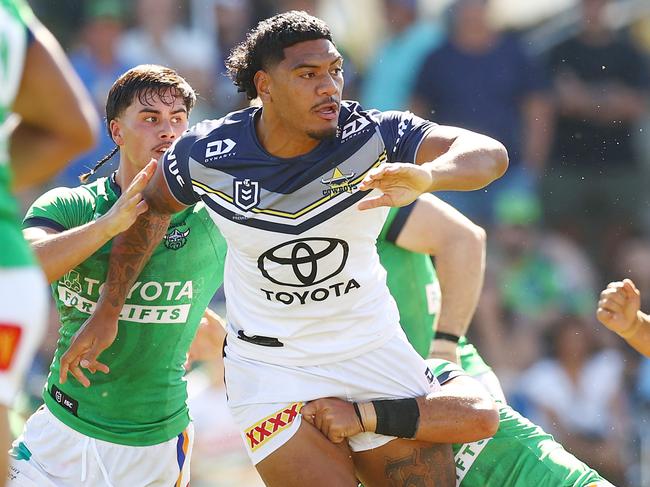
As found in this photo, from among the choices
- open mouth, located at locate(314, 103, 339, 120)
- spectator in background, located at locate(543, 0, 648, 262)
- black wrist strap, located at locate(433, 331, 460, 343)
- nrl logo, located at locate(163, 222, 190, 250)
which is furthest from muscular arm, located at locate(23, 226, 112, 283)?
spectator in background, located at locate(543, 0, 648, 262)

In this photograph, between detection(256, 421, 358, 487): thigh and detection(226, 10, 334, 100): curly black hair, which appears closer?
detection(256, 421, 358, 487): thigh

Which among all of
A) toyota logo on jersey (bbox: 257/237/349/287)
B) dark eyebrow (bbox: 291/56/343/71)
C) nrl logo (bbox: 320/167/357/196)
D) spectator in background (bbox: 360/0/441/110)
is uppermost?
spectator in background (bbox: 360/0/441/110)

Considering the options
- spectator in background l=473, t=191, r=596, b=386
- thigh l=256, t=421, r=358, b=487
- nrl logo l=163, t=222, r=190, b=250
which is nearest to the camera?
thigh l=256, t=421, r=358, b=487

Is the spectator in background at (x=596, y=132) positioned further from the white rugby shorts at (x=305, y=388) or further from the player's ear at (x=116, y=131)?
the white rugby shorts at (x=305, y=388)

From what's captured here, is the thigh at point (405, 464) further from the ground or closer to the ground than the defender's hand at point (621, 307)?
closer to the ground

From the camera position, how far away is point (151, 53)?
10.6m

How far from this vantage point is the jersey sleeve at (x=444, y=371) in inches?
197

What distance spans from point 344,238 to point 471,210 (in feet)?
19.7

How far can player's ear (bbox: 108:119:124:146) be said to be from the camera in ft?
18.3

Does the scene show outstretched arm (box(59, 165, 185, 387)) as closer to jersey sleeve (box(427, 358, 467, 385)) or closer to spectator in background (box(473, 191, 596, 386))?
jersey sleeve (box(427, 358, 467, 385))

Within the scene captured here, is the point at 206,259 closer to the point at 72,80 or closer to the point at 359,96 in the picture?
the point at 72,80

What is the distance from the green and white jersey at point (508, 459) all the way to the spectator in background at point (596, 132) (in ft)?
20.1

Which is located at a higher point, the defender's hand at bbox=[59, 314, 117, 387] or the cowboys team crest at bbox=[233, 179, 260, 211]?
the cowboys team crest at bbox=[233, 179, 260, 211]

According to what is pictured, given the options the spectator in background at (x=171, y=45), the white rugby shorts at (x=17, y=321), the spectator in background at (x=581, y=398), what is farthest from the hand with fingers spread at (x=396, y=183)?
the spectator in background at (x=171, y=45)
